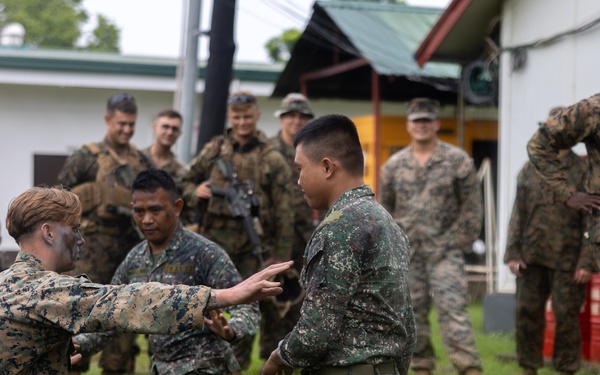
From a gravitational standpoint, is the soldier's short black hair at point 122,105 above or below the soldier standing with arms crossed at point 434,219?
above

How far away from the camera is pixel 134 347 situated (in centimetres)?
946

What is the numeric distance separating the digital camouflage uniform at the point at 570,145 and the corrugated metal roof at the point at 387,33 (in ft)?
26.5

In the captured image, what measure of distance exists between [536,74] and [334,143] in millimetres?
7771

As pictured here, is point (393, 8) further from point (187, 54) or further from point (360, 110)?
point (187, 54)

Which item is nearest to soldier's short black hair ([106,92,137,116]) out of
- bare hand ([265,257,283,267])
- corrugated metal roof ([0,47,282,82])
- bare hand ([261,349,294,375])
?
bare hand ([265,257,283,267])

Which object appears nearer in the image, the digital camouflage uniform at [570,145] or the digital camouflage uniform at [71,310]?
the digital camouflage uniform at [71,310]

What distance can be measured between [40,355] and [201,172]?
4819mm

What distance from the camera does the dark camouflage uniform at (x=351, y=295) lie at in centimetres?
451

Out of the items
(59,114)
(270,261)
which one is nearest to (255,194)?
(270,261)

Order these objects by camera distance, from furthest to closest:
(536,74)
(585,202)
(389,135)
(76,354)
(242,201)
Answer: (389,135) → (536,74) → (242,201) → (585,202) → (76,354)

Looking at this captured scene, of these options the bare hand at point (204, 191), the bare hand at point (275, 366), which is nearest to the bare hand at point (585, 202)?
the bare hand at point (275, 366)

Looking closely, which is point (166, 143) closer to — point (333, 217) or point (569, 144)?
point (569, 144)

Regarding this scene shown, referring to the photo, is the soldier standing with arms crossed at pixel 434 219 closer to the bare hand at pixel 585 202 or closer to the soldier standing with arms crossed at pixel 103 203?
the bare hand at pixel 585 202

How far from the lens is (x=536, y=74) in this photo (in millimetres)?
12047
